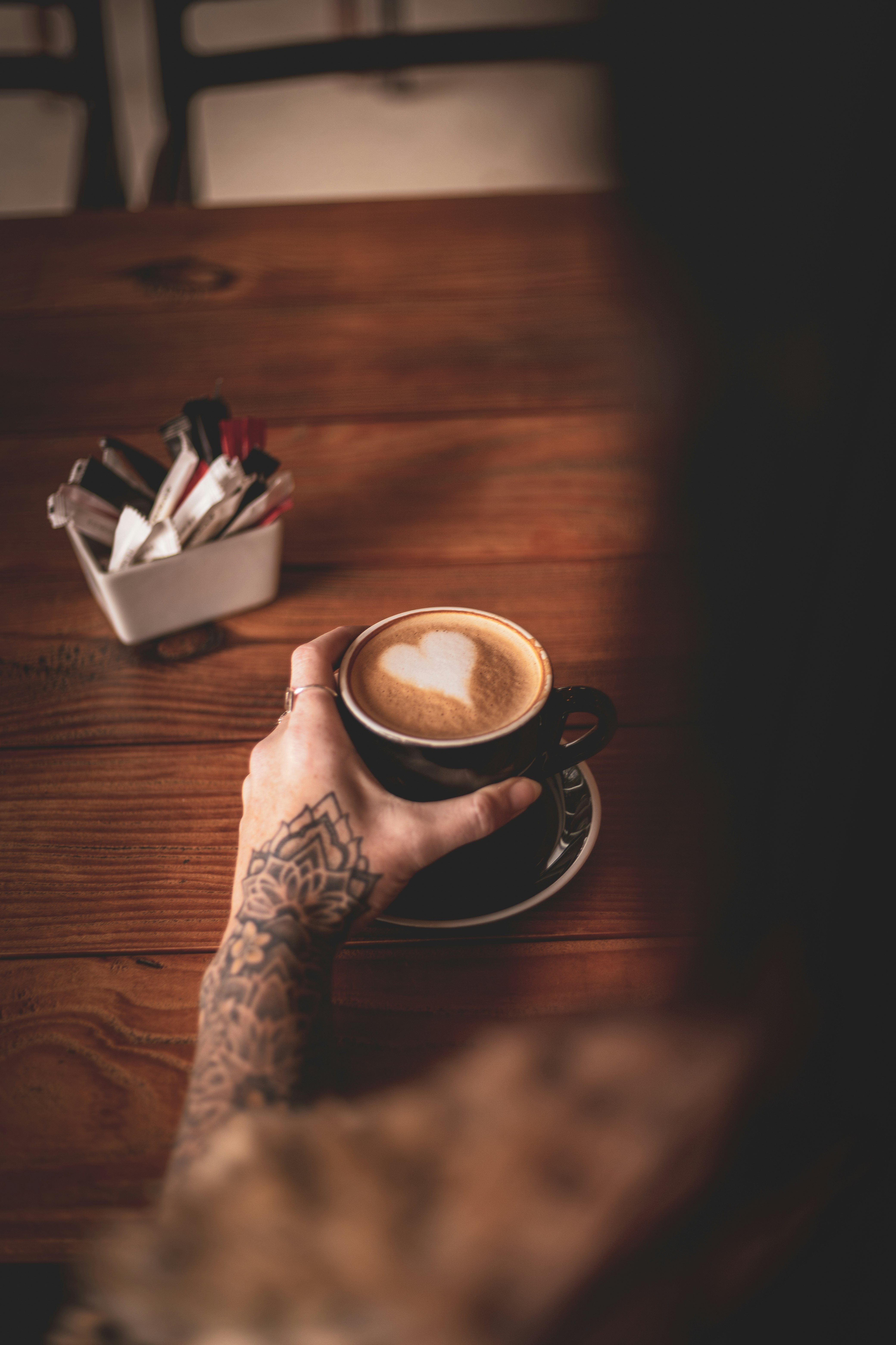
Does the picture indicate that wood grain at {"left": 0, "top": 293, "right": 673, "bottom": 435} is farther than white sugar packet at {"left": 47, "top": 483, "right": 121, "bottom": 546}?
Yes

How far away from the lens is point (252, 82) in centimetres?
145

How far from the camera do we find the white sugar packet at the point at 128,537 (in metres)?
0.71

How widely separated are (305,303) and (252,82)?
1.97 ft

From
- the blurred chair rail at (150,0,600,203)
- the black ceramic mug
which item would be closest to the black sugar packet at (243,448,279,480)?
the black ceramic mug

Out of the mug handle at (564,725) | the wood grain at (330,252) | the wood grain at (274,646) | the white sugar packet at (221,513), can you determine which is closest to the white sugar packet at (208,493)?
the white sugar packet at (221,513)

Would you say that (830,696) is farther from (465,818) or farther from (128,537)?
(128,537)

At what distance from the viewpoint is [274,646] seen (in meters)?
0.76

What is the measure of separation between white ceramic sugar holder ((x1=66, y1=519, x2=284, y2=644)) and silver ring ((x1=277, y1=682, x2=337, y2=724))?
0.19 meters

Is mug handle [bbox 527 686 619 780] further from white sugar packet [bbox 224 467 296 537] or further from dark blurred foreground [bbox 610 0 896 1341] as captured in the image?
white sugar packet [bbox 224 467 296 537]

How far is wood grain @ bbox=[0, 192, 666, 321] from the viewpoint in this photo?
3.79 ft

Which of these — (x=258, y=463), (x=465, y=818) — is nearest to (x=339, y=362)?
(x=258, y=463)

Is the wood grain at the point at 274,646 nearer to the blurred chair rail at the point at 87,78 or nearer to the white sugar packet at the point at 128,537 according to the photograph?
the white sugar packet at the point at 128,537

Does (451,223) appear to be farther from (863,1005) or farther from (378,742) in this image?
(863,1005)

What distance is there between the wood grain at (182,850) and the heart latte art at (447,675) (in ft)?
0.46
